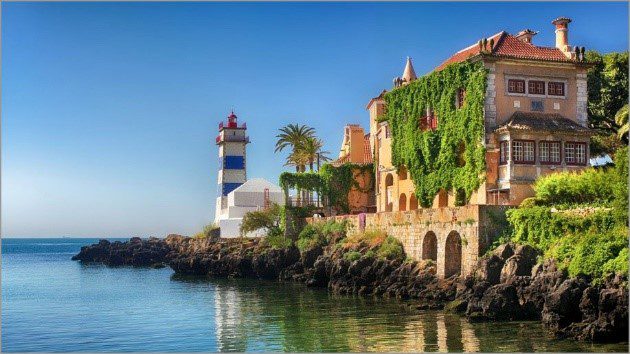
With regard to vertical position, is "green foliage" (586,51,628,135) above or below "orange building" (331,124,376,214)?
above

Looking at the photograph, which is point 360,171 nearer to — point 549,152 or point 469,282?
point 549,152

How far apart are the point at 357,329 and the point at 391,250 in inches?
604

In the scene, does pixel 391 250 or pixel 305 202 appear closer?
pixel 391 250

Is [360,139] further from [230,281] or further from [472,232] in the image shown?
[472,232]

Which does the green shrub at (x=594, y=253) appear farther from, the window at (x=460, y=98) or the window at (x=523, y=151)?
the window at (x=460, y=98)

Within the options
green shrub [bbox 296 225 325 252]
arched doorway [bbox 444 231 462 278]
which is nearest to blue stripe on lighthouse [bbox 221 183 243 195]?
green shrub [bbox 296 225 325 252]

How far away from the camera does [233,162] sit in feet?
303

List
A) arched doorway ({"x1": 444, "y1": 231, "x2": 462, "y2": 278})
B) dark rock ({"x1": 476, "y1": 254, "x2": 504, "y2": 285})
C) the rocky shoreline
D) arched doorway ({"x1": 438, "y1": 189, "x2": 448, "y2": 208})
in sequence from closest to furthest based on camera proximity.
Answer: the rocky shoreline
dark rock ({"x1": 476, "y1": 254, "x2": 504, "y2": 285})
arched doorway ({"x1": 444, "y1": 231, "x2": 462, "y2": 278})
arched doorway ({"x1": 438, "y1": 189, "x2": 448, "y2": 208})

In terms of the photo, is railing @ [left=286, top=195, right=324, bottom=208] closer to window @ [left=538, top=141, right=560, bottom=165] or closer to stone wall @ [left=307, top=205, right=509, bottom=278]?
stone wall @ [left=307, top=205, right=509, bottom=278]

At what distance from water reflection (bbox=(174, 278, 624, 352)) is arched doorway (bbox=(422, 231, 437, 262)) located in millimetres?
4802

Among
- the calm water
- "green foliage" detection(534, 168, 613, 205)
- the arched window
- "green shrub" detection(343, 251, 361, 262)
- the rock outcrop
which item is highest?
the arched window

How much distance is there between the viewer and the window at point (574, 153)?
46500mm

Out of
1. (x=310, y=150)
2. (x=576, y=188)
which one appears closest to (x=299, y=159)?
(x=310, y=150)

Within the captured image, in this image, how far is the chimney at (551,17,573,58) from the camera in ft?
163
